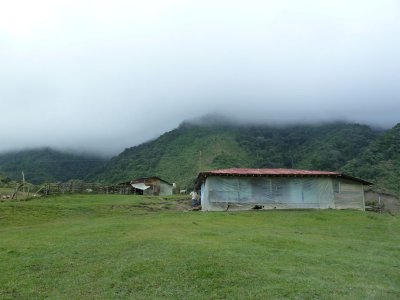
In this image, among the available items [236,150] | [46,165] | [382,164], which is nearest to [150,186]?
[236,150]

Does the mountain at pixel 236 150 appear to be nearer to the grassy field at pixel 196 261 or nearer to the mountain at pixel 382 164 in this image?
the mountain at pixel 382 164

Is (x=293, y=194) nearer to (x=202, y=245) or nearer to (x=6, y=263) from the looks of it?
(x=202, y=245)

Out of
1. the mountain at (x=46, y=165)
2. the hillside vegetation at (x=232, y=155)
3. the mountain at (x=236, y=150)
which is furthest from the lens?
the mountain at (x=46, y=165)

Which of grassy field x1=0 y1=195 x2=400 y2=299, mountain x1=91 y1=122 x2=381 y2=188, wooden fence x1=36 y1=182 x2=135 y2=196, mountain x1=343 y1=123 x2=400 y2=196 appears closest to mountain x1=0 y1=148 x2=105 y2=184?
mountain x1=91 y1=122 x2=381 y2=188

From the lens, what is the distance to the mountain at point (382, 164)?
205 ft

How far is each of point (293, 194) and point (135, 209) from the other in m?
15.3

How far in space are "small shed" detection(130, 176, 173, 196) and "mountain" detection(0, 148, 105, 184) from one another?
3175cm

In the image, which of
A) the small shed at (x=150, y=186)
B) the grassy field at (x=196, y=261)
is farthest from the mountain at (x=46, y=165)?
the grassy field at (x=196, y=261)

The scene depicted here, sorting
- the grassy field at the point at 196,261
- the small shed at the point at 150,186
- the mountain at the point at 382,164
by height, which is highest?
the mountain at the point at 382,164

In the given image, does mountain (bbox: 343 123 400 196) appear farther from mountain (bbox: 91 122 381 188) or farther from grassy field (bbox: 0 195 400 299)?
grassy field (bbox: 0 195 400 299)

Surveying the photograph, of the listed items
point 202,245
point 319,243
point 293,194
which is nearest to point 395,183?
point 293,194

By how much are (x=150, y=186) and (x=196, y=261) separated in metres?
54.7

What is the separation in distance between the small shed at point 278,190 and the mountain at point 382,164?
62.1 ft

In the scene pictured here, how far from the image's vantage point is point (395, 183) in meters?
62.4
